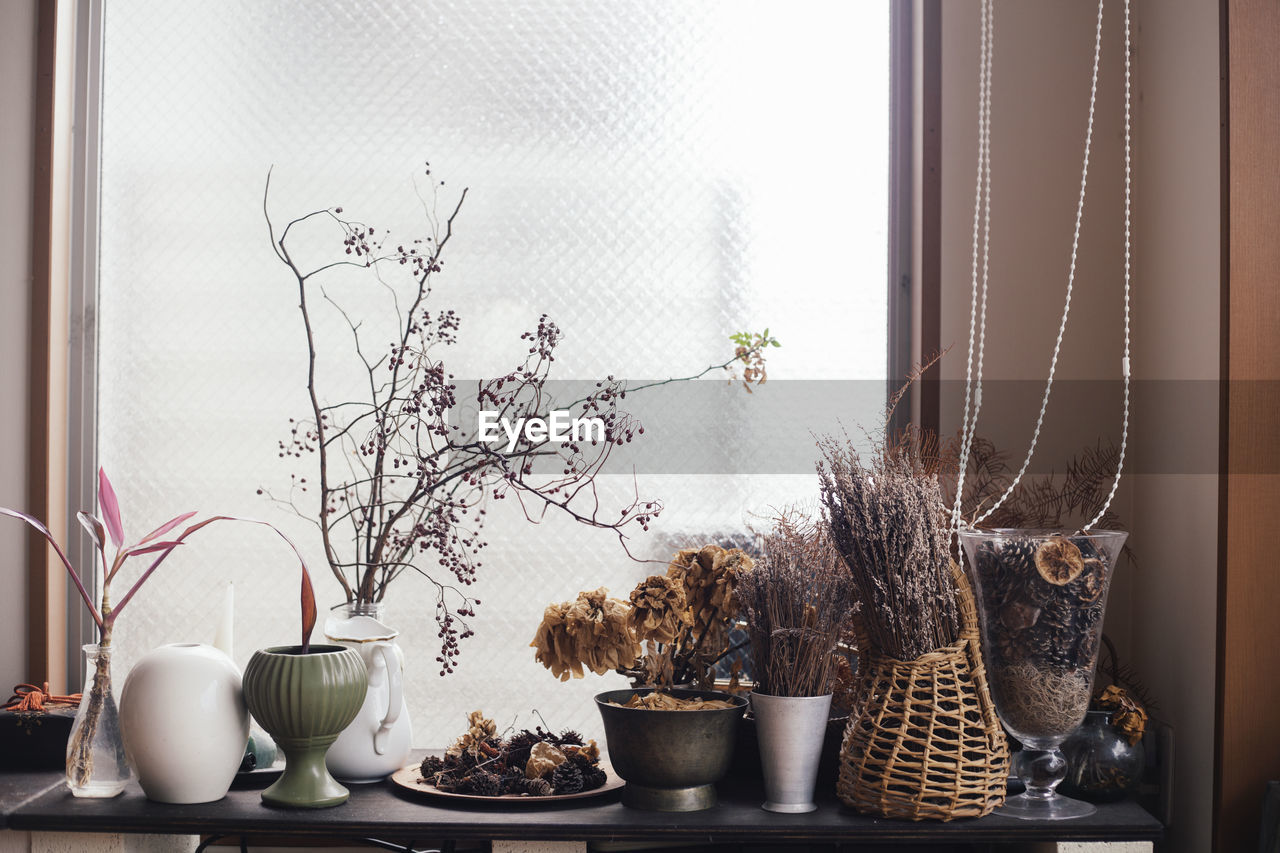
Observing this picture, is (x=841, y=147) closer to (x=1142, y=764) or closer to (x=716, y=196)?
(x=716, y=196)

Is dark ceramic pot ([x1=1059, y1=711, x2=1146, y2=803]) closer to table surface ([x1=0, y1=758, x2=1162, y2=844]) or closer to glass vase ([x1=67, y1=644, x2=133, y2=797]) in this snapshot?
table surface ([x1=0, y1=758, x2=1162, y2=844])

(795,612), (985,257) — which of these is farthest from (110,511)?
(985,257)

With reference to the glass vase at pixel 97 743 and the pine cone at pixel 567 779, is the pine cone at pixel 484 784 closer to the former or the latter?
the pine cone at pixel 567 779

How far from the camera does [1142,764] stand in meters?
1.43

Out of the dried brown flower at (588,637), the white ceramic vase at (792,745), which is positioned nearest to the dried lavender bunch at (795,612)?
the white ceramic vase at (792,745)

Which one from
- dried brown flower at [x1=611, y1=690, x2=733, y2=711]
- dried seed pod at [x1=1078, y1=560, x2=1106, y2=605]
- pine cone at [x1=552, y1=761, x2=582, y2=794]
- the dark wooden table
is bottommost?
the dark wooden table

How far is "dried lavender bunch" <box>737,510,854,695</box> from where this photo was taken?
4.40 feet

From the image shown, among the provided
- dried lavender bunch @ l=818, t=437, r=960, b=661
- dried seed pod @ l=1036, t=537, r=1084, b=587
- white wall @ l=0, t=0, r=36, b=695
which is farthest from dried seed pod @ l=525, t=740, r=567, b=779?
white wall @ l=0, t=0, r=36, b=695

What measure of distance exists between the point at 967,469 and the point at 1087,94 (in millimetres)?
658

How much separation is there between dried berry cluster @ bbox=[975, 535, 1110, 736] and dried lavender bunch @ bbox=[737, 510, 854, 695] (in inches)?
8.1

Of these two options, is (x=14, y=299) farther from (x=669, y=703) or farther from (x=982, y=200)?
(x=982, y=200)

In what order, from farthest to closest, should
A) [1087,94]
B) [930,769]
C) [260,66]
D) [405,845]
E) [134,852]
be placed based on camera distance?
1. [260,66]
2. [1087,94]
3. [405,845]
4. [134,852]
5. [930,769]

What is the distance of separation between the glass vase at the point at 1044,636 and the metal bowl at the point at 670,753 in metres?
0.36

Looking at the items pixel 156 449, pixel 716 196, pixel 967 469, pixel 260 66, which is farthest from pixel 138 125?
pixel 967 469
